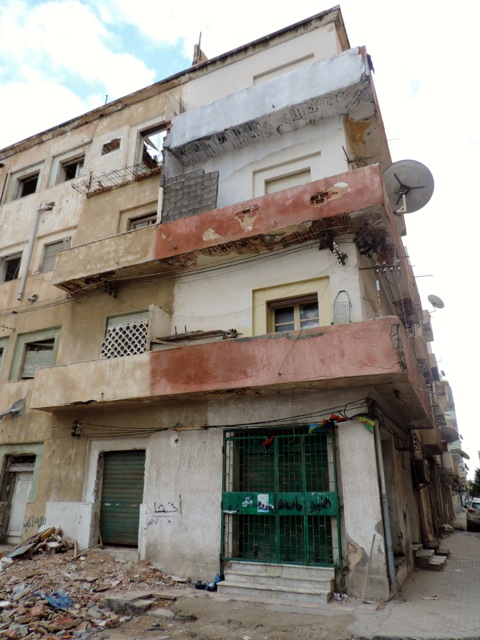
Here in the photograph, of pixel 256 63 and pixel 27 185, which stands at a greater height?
pixel 256 63

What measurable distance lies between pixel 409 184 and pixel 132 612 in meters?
10.5

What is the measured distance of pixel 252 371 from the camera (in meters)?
8.63

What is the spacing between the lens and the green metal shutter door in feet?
33.4

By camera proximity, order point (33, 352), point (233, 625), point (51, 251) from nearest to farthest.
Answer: point (233, 625)
point (33, 352)
point (51, 251)

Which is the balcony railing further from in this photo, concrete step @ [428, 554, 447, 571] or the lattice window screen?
concrete step @ [428, 554, 447, 571]

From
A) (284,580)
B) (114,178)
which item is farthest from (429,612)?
(114,178)

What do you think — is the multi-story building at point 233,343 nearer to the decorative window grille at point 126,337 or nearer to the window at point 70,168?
the decorative window grille at point 126,337

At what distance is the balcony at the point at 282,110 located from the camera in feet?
34.7

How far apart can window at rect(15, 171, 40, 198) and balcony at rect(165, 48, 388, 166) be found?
278 inches

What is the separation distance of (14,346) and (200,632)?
10.3 m

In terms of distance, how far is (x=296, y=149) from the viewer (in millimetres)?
11188

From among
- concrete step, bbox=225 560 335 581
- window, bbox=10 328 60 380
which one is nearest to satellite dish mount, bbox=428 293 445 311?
concrete step, bbox=225 560 335 581

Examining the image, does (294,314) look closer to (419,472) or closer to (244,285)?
(244,285)

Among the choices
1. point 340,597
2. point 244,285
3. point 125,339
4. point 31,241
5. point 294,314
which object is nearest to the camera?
point 340,597
